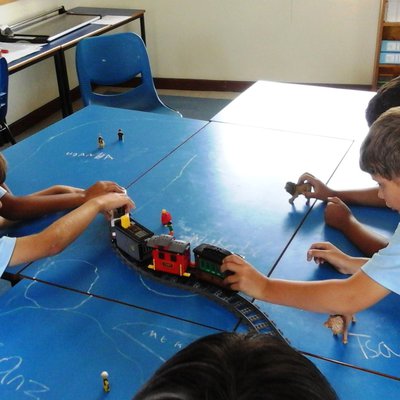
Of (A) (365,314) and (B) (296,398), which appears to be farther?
(A) (365,314)

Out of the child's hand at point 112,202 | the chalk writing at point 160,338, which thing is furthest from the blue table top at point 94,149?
the chalk writing at point 160,338

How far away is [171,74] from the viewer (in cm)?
480

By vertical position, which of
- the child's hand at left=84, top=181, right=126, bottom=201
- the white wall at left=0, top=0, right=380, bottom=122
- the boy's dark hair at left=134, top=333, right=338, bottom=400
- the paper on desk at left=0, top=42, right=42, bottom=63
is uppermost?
the boy's dark hair at left=134, top=333, right=338, bottom=400

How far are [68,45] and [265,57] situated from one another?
69.1 inches

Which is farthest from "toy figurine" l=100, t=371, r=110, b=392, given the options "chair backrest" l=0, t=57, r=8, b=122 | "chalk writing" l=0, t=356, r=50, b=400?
"chair backrest" l=0, t=57, r=8, b=122

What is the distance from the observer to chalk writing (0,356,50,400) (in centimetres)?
102

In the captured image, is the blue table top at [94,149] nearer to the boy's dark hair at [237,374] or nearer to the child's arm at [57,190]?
the child's arm at [57,190]

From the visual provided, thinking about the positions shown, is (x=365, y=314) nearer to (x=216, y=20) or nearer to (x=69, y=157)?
A: (x=69, y=157)

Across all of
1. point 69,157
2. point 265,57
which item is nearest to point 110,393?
point 69,157

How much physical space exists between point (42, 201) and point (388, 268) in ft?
3.37

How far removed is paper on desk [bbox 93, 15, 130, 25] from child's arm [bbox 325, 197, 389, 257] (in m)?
2.86

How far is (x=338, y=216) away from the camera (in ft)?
4.94

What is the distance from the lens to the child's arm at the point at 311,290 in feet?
3.67

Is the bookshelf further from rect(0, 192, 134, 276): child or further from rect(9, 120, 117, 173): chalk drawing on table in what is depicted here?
rect(0, 192, 134, 276): child
